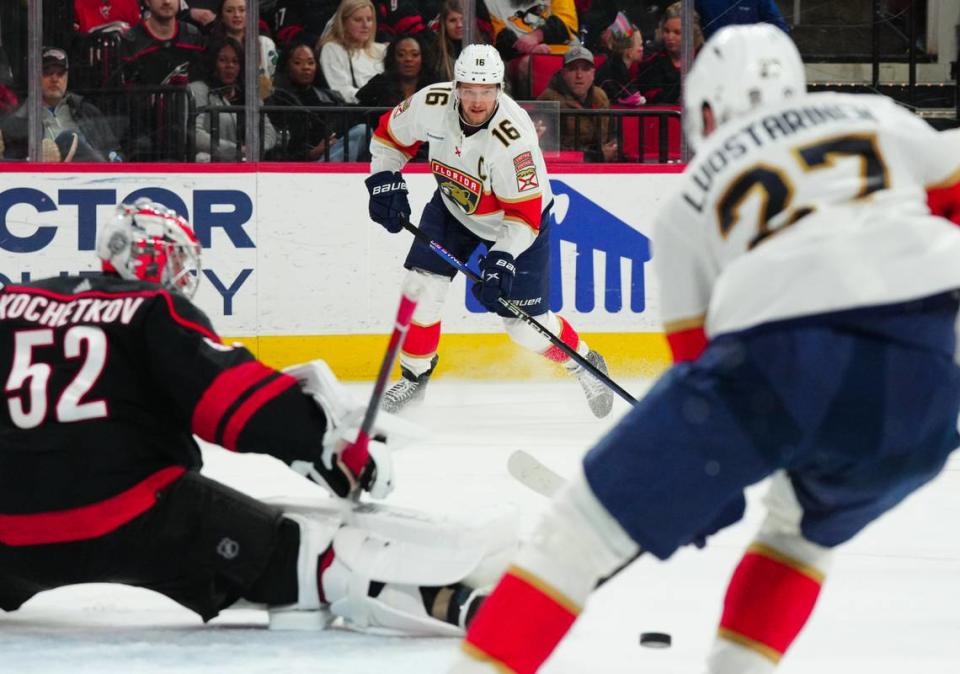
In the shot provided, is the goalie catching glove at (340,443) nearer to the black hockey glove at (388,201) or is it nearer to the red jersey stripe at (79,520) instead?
the red jersey stripe at (79,520)

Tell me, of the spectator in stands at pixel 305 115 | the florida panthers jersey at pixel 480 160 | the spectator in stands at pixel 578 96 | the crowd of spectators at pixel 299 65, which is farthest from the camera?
the spectator in stands at pixel 578 96

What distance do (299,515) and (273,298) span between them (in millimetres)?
3497

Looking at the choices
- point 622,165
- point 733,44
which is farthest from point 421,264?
point 733,44

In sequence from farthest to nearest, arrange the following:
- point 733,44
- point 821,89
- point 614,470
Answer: point 821,89 < point 733,44 < point 614,470

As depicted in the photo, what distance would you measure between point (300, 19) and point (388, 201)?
1.32 metres

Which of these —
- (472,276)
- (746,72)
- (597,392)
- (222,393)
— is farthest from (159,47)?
(746,72)

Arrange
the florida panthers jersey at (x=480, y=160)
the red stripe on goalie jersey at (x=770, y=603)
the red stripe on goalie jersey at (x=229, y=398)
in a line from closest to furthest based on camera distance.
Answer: the red stripe on goalie jersey at (x=770, y=603), the red stripe on goalie jersey at (x=229, y=398), the florida panthers jersey at (x=480, y=160)

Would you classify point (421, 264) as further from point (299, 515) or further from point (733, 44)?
point (733, 44)

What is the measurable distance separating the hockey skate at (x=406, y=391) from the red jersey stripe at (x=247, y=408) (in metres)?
3.01

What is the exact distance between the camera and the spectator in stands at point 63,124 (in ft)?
19.3

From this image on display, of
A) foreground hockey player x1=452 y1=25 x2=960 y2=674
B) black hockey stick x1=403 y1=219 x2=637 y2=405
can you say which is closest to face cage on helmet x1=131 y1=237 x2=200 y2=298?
foreground hockey player x1=452 y1=25 x2=960 y2=674

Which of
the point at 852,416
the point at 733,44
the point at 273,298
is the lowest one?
the point at 273,298

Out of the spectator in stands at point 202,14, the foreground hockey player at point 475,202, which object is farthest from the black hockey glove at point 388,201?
the spectator in stands at point 202,14

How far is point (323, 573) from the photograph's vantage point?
2.41m
